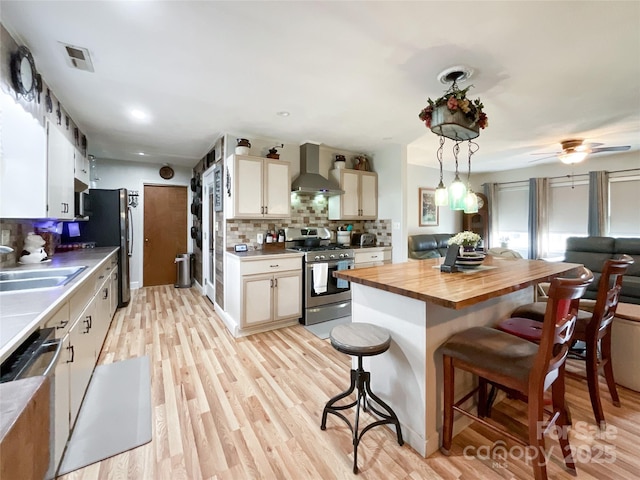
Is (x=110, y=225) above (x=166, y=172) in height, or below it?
below

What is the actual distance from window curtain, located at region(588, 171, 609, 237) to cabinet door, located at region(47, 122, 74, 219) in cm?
764

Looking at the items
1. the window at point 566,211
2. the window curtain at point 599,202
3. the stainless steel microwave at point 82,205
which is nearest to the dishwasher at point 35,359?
the stainless steel microwave at point 82,205

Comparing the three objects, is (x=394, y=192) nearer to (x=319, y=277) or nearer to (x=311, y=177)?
(x=311, y=177)

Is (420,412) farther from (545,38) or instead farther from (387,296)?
(545,38)

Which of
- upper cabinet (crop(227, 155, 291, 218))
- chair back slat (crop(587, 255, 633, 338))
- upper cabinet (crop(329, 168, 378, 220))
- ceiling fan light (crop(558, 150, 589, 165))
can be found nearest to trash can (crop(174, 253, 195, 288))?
upper cabinet (crop(227, 155, 291, 218))

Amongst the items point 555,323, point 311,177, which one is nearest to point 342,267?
point 311,177

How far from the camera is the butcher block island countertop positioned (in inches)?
53.7

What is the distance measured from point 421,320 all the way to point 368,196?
319 cm

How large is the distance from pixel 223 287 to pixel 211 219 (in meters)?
1.30

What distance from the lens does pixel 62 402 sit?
1.48m

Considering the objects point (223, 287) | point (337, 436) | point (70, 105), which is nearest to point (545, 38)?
point (337, 436)

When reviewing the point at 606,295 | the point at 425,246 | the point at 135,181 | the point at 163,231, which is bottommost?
the point at 606,295

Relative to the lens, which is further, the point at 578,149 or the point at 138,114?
the point at 578,149

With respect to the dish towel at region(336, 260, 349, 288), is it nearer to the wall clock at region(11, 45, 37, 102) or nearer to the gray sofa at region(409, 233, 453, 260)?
the gray sofa at region(409, 233, 453, 260)
